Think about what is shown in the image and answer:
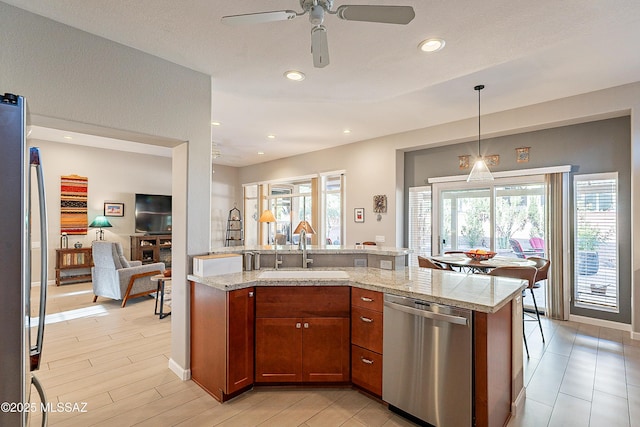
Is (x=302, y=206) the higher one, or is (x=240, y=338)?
(x=302, y=206)

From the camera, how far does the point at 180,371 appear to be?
2.78m

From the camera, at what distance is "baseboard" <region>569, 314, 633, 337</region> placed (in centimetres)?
385

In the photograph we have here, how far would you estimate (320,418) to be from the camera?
7.13ft

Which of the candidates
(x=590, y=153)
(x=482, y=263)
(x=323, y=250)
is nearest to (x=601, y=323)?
(x=482, y=263)

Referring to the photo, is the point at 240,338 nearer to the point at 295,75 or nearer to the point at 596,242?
the point at 295,75

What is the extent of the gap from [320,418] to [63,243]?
7081 mm

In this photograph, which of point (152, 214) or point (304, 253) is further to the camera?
point (152, 214)

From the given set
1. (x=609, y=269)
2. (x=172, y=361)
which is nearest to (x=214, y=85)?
(x=172, y=361)

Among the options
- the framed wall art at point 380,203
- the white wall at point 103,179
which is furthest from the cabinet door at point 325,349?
the white wall at point 103,179

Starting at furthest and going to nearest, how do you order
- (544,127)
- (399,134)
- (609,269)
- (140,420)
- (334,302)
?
(399,134) → (544,127) → (609,269) → (334,302) → (140,420)

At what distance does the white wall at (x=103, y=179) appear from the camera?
6406mm

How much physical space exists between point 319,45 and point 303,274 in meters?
1.88

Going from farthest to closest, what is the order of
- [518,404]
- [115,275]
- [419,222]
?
[419,222], [115,275], [518,404]

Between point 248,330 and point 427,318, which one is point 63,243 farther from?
point 427,318
